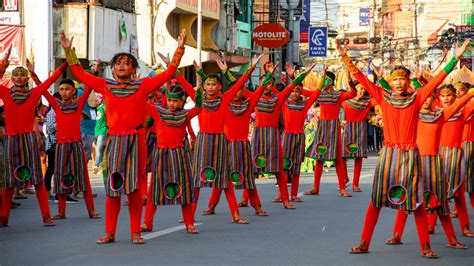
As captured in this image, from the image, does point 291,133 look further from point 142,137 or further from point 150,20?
point 150,20

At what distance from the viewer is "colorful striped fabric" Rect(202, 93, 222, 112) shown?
14367 mm

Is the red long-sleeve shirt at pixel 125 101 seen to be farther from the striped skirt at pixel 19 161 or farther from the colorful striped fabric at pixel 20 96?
the striped skirt at pixel 19 161

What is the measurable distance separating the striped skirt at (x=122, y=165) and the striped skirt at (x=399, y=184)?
8.20ft

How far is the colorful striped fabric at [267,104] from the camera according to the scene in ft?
55.1

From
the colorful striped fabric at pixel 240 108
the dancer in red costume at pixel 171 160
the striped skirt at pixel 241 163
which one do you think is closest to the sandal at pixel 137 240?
the dancer in red costume at pixel 171 160

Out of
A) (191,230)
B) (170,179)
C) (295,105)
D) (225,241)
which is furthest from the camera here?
(295,105)

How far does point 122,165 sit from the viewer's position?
40.0ft

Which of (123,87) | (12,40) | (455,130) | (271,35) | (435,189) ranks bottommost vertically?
(435,189)

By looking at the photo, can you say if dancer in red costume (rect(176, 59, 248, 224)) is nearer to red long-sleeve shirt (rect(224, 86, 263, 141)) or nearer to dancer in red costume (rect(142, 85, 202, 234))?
red long-sleeve shirt (rect(224, 86, 263, 141))

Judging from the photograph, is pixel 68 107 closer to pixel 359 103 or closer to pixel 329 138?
pixel 329 138

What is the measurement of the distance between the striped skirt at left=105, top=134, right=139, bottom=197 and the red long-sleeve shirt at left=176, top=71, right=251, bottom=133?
2091 millimetres

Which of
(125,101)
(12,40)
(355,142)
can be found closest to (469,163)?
(125,101)

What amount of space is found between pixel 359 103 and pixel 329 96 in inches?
37.0

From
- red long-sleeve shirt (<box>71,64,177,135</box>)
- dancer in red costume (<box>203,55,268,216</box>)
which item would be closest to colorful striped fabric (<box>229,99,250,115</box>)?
dancer in red costume (<box>203,55,268,216</box>)
